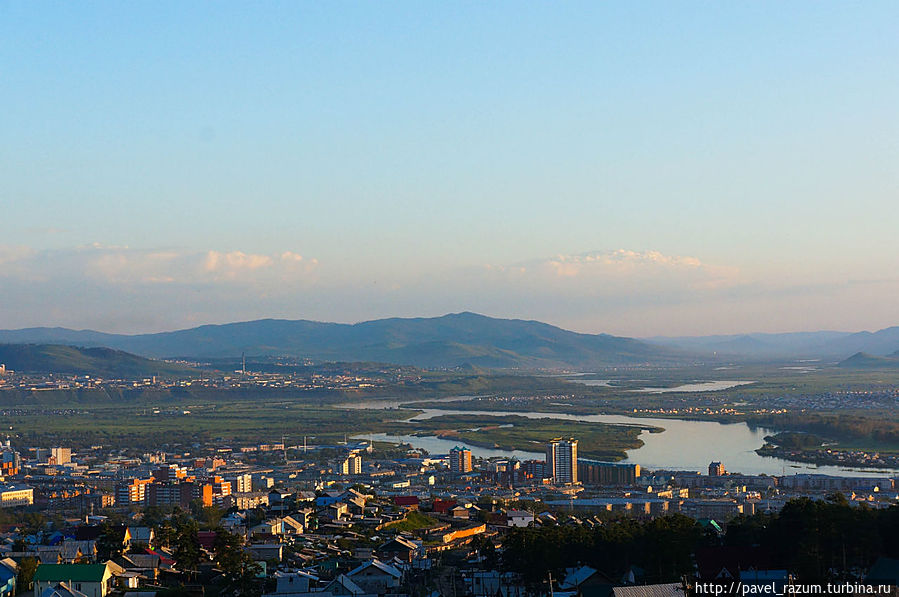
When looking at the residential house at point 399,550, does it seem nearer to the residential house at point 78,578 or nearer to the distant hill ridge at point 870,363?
the residential house at point 78,578

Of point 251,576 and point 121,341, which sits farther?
point 121,341

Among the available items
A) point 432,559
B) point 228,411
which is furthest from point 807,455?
point 228,411

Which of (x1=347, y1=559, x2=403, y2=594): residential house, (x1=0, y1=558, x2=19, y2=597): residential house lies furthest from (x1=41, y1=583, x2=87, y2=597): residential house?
(x1=347, y1=559, x2=403, y2=594): residential house

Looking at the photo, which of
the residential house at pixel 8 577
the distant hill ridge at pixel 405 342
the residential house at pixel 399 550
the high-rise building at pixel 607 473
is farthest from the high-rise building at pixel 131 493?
the distant hill ridge at pixel 405 342

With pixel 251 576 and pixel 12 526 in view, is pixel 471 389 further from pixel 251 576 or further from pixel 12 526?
pixel 251 576

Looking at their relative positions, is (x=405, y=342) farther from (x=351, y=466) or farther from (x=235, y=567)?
(x=235, y=567)

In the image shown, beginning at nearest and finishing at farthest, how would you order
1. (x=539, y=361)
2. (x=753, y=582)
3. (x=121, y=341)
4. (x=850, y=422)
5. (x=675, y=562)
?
1. (x=753, y=582)
2. (x=675, y=562)
3. (x=850, y=422)
4. (x=539, y=361)
5. (x=121, y=341)
